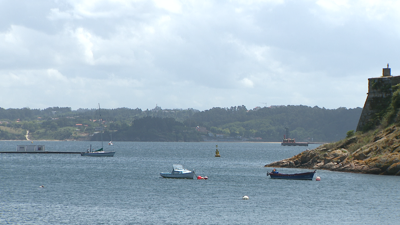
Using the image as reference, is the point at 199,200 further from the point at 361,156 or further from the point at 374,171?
the point at 361,156

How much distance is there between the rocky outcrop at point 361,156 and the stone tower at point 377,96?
5620 mm

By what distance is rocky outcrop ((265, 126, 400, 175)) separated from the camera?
7350cm

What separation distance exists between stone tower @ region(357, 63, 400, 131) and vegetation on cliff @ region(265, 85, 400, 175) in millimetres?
786

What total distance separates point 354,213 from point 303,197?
35.6 feet

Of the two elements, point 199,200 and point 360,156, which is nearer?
point 199,200

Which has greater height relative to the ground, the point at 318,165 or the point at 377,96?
the point at 377,96

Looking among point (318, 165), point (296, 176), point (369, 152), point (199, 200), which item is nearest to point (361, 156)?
point (369, 152)

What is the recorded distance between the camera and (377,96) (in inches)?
3706

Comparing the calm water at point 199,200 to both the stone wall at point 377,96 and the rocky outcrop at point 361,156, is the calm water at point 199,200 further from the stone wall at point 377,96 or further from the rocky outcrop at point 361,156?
the stone wall at point 377,96

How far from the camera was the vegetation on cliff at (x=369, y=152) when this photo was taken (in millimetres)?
73938

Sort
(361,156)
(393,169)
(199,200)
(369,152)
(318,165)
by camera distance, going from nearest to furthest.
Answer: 1. (199,200)
2. (393,169)
3. (369,152)
4. (361,156)
5. (318,165)

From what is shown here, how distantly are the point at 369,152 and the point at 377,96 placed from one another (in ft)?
63.5

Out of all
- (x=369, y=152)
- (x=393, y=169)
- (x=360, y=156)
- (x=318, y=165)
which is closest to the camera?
(x=393, y=169)

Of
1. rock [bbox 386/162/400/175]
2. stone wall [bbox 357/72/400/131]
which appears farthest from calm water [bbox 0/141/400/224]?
stone wall [bbox 357/72/400/131]
